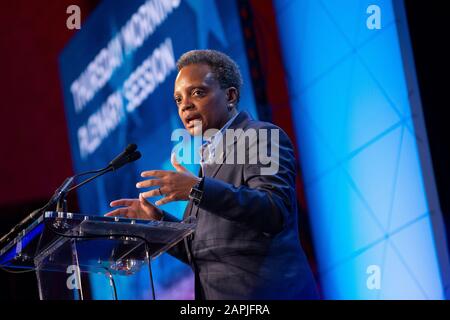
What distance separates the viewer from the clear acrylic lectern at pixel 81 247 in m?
2.29

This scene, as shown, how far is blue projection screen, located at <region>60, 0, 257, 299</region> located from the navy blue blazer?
1.52 m

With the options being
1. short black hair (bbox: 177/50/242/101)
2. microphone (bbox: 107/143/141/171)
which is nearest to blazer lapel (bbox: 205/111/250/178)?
short black hair (bbox: 177/50/242/101)

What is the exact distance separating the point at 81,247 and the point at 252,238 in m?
0.58

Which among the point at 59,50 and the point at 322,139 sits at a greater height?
the point at 59,50

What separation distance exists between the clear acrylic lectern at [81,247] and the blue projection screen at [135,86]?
5.29 feet

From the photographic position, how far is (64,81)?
639 cm

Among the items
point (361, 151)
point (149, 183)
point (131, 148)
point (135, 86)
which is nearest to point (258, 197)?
point (149, 183)

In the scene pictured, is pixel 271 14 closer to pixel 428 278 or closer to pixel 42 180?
pixel 428 278

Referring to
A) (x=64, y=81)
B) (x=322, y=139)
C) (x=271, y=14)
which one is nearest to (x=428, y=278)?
(x=322, y=139)

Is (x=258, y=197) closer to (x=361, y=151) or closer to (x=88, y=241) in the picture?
(x=88, y=241)

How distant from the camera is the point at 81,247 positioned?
2389 mm

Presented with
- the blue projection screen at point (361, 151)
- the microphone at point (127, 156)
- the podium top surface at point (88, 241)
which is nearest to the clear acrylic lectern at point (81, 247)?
the podium top surface at point (88, 241)

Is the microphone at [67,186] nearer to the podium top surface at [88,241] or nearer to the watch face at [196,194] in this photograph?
the podium top surface at [88,241]

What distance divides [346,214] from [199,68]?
1.77 meters
